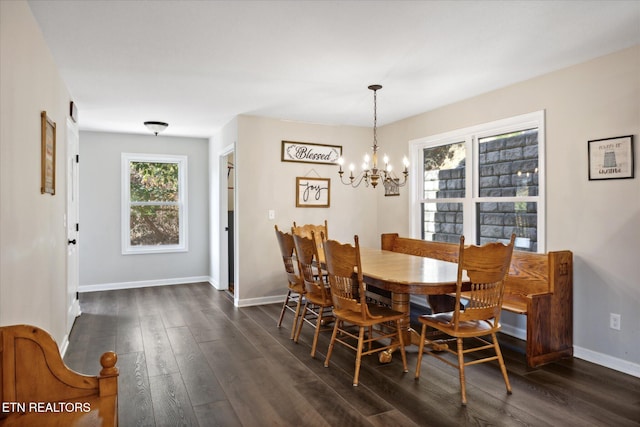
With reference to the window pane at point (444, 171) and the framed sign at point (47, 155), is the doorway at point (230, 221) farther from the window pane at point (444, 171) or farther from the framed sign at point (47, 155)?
the framed sign at point (47, 155)

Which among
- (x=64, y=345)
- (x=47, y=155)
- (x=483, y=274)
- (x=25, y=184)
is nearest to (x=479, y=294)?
(x=483, y=274)

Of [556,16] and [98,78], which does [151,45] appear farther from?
[556,16]

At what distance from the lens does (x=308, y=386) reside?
2.78 metres

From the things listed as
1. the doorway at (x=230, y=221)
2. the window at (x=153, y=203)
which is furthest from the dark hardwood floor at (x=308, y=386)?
the window at (x=153, y=203)

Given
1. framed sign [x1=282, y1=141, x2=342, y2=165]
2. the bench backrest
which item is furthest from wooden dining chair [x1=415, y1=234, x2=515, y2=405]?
framed sign [x1=282, y1=141, x2=342, y2=165]

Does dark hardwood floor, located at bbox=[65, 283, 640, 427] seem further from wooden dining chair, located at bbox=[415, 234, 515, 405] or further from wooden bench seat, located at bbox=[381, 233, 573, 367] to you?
wooden dining chair, located at bbox=[415, 234, 515, 405]

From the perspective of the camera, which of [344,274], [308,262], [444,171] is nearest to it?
[344,274]

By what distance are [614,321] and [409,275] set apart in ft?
5.33

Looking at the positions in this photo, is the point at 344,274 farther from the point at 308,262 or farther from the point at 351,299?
the point at 308,262

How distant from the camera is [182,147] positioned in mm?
6488

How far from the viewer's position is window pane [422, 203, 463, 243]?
4629 millimetres

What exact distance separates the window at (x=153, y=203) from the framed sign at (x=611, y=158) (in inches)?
211

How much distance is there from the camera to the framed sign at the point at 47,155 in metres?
2.69

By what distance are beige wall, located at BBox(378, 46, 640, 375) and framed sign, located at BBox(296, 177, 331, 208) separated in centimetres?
260
